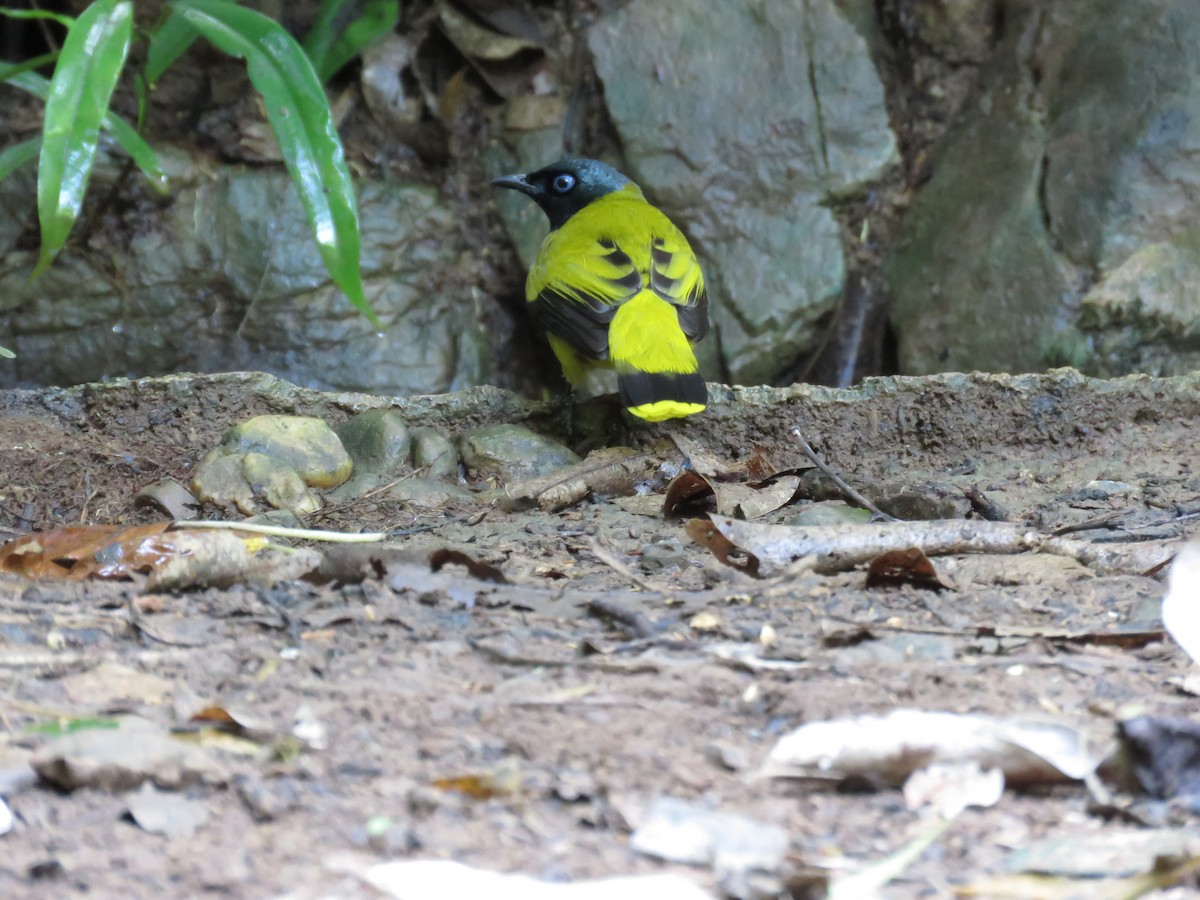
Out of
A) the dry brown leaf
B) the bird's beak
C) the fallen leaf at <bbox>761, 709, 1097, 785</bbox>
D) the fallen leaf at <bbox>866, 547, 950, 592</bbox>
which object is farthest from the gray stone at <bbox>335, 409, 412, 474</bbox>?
the fallen leaf at <bbox>761, 709, 1097, 785</bbox>

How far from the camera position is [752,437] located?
14.0 ft

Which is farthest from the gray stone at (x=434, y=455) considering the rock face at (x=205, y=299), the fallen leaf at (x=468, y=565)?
the fallen leaf at (x=468, y=565)

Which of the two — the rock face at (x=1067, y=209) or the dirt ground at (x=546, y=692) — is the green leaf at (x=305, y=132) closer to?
the dirt ground at (x=546, y=692)

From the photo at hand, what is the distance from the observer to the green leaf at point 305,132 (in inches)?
144

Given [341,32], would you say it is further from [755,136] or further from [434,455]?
[434,455]

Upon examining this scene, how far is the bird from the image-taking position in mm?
4129

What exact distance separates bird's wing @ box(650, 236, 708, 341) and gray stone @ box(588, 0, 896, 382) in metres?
0.88

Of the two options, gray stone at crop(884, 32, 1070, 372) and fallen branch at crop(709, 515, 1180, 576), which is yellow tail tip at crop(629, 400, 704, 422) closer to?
fallen branch at crop(709, 515, 1180, 576)

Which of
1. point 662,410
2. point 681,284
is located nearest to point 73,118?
point 662,410

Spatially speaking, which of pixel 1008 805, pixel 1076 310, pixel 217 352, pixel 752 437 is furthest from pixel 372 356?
pixel 1008 805

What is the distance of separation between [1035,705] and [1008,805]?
288 mm

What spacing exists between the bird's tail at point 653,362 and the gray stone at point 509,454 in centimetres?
31

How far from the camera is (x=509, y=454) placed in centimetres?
412

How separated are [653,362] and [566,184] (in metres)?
1.58
